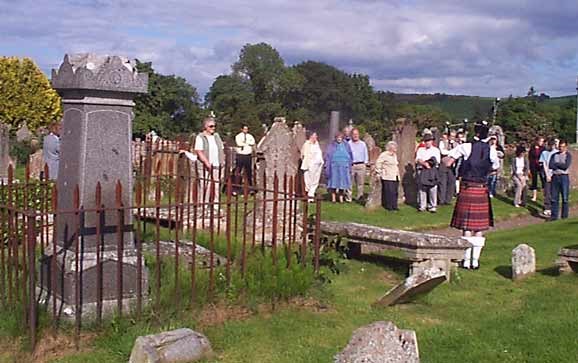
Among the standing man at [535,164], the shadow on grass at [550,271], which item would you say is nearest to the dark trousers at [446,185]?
the standing man at [535,164]

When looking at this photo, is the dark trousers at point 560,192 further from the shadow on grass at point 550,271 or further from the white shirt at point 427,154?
the shadow on grass at point 550,271

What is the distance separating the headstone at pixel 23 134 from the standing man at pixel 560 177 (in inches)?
926

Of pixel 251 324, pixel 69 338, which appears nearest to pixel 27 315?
pixel 69 338

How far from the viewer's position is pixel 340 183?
18531 millimetres

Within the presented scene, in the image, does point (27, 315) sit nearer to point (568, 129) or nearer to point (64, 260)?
point (64, 260)

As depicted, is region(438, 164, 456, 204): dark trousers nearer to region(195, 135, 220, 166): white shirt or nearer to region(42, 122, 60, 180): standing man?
region(195, 135, 220, 166): white shirt

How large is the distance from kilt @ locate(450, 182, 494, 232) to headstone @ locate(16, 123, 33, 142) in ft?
87.7

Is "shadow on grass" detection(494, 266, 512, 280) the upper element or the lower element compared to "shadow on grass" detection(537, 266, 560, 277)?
lower

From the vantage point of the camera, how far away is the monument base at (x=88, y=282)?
655cm

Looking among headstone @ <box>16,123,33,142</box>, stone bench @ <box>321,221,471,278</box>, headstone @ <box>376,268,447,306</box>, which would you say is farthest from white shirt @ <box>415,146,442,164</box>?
headstone @ <box>16,123,33,142</box>

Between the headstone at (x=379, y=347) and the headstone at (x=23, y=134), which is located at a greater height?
the headstone at (x=23, y=134)

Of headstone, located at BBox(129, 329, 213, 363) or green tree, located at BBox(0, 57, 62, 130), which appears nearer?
headstone, located at BBox(129, 329, 213, 363)

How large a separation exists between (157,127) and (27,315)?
157ft

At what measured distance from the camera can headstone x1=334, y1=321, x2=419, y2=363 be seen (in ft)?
13.6
